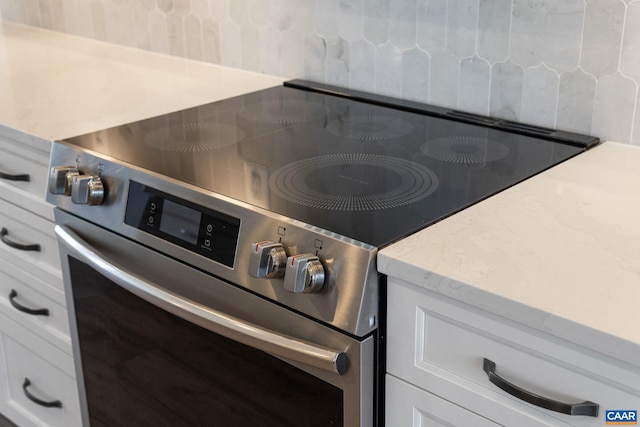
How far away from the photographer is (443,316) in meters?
1.02

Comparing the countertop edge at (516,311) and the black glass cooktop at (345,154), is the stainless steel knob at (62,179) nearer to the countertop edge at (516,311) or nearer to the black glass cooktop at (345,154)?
the black glass cooktop at (345,154)

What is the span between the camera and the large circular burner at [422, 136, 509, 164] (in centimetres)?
138

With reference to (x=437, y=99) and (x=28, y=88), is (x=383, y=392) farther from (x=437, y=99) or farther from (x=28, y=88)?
(x=28, y=88)

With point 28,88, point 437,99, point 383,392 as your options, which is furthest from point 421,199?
point 28,88

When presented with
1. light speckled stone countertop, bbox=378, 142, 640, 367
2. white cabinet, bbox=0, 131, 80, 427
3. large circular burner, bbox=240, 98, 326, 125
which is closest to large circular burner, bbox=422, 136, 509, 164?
light speckled stone countertop, bbox=378, 142, 640, 367

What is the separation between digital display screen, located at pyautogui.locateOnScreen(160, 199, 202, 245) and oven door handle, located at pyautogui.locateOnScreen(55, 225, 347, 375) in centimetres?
10

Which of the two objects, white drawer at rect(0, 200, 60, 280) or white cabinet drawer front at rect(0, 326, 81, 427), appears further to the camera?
white cabinet drawer front at rect(0, 326, 81, 427)

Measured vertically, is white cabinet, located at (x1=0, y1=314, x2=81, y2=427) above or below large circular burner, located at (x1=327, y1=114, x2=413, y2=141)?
below

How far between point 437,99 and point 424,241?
667 millimetres

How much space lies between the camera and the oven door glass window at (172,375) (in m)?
1.19

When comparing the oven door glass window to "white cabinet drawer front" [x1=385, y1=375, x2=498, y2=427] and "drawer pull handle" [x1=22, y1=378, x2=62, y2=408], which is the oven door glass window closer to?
"white cabinet drawer front" [x1=385, y1=375, x2=498, y2=427]

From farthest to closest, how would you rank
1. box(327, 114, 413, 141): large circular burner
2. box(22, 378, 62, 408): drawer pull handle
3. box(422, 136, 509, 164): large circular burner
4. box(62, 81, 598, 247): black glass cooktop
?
box(22, 378, 62, 408): drawer pull handle
box(327, 114, 413, 141): large circular burner
box(422, 136, 509, 164): large circular burner
box(62, 81, 598, 247): black glass cooktop

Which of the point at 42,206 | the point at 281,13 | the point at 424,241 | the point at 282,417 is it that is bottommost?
the point at 282,417

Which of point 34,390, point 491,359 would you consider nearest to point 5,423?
point 34,390
